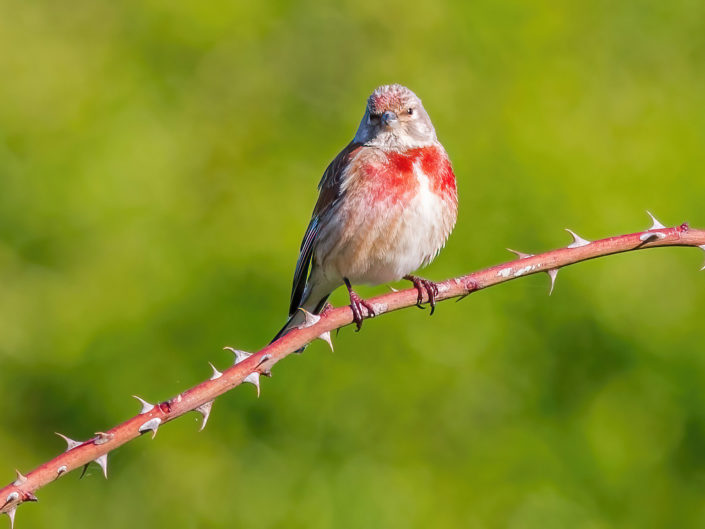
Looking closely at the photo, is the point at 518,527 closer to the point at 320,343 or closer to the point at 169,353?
the point at 320,343

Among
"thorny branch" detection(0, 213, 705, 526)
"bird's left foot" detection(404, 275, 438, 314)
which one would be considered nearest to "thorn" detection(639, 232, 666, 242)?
"thorny branch" detection(0, 213, 705, 526)

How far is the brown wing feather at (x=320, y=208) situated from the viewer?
16.5 feet

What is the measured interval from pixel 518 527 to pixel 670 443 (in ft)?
3.92

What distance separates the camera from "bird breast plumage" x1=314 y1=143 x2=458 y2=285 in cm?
Result: 478

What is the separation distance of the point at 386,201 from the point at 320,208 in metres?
0.48

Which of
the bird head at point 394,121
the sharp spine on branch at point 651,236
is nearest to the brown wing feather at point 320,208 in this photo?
the bird head at point 394,121

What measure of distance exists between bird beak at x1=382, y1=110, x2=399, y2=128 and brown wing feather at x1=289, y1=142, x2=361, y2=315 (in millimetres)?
207

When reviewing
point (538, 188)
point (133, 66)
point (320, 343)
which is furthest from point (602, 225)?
point (133, 66)

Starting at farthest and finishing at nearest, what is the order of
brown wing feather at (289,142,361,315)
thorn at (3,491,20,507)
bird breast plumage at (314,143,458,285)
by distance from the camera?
brown wing feather at (289,142,361,315)
bird breast plumage at (314,143,458,285)
thorn at (3,491,20,507)

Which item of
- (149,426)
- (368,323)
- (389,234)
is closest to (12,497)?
(149,426)

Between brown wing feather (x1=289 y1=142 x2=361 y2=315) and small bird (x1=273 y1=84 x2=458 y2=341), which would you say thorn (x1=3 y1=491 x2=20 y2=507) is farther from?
brown wing feather (x1=289 y1=142 x2=361 y2=315)

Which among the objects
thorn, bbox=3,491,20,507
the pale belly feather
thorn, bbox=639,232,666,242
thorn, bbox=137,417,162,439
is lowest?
thorn, bbox=3,491,20,507

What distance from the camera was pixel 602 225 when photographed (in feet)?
23.6

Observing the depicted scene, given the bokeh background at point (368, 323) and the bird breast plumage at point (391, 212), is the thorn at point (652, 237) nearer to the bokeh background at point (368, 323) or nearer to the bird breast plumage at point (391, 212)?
the bird breast plumage at point (391, 212)
